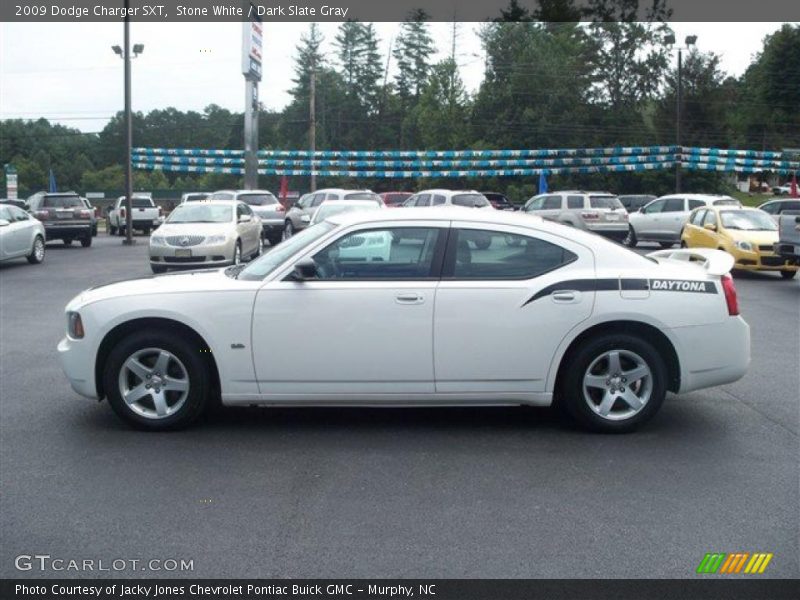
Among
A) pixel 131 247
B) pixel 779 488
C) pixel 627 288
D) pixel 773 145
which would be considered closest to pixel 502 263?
pixel 627 288

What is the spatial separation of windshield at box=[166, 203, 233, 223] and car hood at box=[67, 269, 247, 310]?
12826 mm

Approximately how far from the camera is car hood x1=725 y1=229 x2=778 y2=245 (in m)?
18.2

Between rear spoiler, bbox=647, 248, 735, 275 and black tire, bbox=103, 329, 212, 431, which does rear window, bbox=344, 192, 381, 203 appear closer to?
rear spoiler, bbox=647, 248, 735, 275

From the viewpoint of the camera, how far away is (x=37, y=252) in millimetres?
22156

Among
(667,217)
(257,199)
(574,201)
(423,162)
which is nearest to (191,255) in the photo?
(257,199)

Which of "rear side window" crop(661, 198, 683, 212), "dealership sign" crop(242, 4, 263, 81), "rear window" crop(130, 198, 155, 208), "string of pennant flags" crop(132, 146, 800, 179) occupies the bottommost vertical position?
"rear window" crop(130, 198, 155, 208)

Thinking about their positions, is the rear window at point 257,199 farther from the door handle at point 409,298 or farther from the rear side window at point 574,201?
the door handle at point 409,298

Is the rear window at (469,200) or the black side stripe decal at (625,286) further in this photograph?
the rear window at (469,200)

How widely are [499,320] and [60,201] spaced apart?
80.5 ft

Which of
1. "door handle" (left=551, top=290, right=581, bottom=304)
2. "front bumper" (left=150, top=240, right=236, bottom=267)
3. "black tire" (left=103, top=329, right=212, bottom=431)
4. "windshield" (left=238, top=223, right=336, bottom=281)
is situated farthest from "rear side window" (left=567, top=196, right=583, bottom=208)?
"black tire" (left=103, top=329, right=212, bottom=431)

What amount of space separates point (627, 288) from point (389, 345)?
1710 mm

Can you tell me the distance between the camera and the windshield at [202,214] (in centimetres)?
1947

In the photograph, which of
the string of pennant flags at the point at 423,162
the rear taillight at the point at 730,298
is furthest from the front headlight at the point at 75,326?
the string of pennant flags at the point at 423,162
